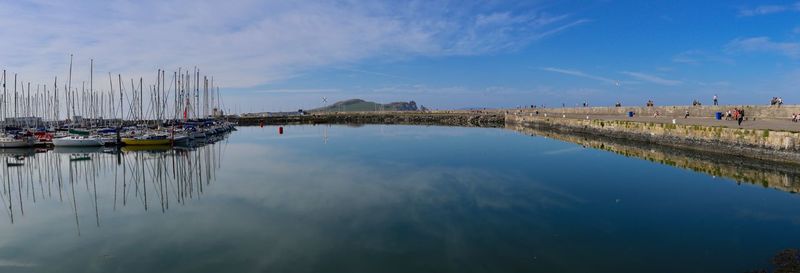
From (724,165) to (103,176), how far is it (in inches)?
1265

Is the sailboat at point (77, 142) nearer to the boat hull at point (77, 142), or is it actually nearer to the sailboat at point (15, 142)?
the boat hull at point (77, 142)

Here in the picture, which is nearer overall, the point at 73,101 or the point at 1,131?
the point at 1,131

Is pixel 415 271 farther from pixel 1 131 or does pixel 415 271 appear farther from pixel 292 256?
pixel 1 131

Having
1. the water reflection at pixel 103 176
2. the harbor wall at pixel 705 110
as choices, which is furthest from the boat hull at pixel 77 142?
the harbor wall at pixel 705 110

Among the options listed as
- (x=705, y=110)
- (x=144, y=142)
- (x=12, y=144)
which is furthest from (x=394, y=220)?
(x=12, y=144)

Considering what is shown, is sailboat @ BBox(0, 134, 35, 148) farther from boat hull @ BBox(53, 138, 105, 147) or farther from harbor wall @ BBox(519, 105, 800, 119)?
harbor wall @ BBox(519, 105, 800, 119)

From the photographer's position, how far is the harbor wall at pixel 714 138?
883 inches

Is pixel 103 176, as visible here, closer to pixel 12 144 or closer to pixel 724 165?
pixel 12 144

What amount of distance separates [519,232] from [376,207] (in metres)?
5.21

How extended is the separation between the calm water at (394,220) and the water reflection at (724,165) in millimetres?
1239

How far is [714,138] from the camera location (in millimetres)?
27922

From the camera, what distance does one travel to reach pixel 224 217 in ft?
48.2

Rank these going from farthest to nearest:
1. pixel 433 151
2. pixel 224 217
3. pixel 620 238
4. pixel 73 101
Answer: pixel 73 101, pixel 433 151, pixel 224 217, pixel 620 238

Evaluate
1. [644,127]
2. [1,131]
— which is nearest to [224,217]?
[644,127]
